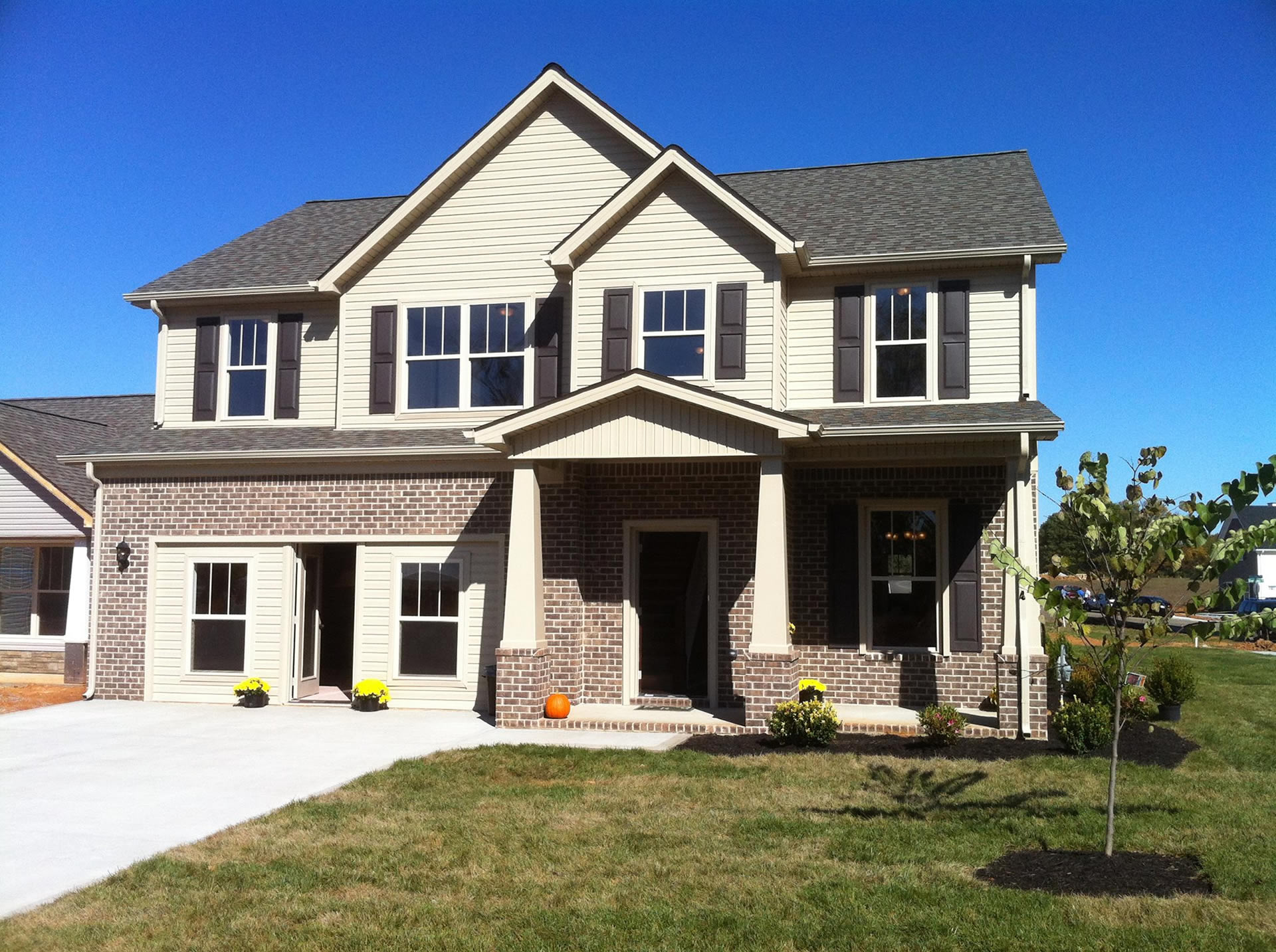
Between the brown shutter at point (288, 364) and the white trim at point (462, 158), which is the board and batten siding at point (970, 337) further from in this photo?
the brown shutter at point (288, 364)

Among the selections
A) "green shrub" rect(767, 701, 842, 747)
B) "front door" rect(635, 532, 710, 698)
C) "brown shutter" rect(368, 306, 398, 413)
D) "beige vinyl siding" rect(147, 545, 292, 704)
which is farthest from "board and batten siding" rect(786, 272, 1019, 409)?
"beige vinyl siding" rect(147, 545, 292, 704)

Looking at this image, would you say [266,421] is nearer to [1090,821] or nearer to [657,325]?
[657,325]

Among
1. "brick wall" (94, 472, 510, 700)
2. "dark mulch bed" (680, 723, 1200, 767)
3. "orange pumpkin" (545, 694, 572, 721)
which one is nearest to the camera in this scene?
"dark mulch bed" (680, 723, 1200, 767)

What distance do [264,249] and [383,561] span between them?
21.0ft

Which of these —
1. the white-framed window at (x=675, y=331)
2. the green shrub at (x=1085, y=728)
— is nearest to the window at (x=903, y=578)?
the green shrub at (x=1085, y=728)

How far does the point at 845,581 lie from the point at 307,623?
8.50m

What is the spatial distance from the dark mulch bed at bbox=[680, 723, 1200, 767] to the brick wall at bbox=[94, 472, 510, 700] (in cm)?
495

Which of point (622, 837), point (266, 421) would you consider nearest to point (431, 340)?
point (266, 421)

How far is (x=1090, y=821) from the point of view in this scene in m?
9.33

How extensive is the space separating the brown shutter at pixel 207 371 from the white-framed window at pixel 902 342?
10.3 metres

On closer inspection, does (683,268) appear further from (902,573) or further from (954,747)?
(954,747)

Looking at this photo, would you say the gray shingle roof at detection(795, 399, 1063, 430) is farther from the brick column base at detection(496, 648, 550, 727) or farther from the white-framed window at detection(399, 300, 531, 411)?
the brick column base at detection(496, 648, 550, 727)

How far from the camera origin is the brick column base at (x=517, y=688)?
14.5m

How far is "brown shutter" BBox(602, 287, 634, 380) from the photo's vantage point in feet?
51.1
